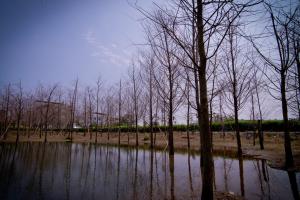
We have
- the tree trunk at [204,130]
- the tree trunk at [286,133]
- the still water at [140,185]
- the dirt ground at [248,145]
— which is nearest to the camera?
the tree trunk at [204,130]

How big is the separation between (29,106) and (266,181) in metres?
51.3

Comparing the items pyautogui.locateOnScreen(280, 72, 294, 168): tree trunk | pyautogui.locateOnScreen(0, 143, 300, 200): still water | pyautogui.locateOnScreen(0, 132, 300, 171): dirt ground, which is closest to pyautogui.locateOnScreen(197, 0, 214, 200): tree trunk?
pyautogui.locateOnScreen(0, 143, 300, 200): still water

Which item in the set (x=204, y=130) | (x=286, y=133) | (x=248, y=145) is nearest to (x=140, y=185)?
(x=204, y=130)

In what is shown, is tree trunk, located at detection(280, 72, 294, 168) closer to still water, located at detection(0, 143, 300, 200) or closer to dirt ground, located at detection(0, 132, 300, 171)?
dirt ground, located at detection(0, 132, 300, 171)

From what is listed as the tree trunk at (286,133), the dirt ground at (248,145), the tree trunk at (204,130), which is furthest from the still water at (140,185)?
the dirt ground at (248,145)

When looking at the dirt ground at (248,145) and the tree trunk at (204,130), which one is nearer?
the tree trunk at (204,130)

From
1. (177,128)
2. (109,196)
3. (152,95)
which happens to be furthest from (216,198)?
(177,128)

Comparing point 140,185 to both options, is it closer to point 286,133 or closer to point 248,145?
point 286,133

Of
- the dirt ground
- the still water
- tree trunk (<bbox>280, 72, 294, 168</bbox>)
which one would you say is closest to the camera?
the still water

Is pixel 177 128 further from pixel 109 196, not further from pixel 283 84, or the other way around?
pixel 109 196

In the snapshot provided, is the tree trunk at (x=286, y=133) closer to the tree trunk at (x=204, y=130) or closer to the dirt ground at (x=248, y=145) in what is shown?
the dirt ground at (x=248, y=145)

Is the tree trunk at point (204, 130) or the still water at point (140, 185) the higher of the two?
the tree trunk at point (204, 130)

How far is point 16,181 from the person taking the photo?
8.55 metres

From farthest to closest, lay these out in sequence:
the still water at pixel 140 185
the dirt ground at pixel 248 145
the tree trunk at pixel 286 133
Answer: the dirt ground at pixel 248 145
the tree trunk at pixel 286 133
the still water at pixel 140 185
